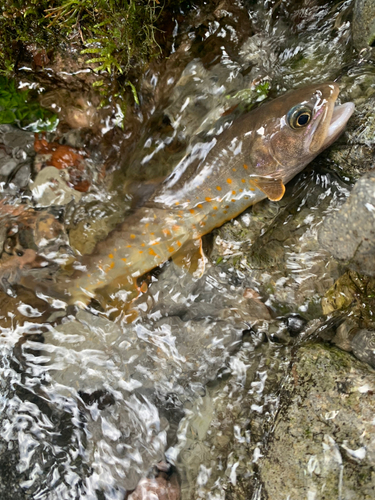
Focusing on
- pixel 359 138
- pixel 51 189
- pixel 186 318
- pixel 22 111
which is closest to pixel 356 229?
pixel 359 138

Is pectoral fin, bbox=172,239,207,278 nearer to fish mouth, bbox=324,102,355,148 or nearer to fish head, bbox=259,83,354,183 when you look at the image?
fish head, bbox=259,83,354,183

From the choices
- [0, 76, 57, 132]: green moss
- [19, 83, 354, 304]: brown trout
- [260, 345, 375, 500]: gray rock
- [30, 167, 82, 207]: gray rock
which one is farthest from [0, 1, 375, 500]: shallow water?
[260, 345, 375, 500]: gray rock

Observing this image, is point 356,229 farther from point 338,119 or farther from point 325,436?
point 325,436

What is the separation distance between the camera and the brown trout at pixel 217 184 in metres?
3.13

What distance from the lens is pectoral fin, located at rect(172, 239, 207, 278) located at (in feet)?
12.9

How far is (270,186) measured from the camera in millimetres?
3400

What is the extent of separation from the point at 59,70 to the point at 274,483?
419cm

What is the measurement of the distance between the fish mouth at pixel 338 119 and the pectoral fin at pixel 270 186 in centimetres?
55

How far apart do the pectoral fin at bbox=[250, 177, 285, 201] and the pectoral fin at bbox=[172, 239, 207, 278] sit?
896 mm

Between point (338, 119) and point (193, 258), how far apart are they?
6.36 feet

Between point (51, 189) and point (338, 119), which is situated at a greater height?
point (51, 189)

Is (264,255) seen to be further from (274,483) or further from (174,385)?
(274,483)

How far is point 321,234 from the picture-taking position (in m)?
3.17

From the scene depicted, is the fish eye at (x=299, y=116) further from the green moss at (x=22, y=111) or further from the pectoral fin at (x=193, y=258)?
the green moss at (x=22, y=111)
